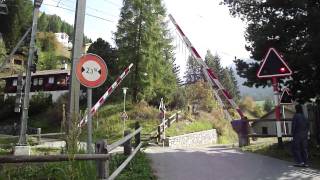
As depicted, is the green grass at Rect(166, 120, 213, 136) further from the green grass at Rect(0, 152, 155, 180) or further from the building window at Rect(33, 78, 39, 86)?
the building window at Rect(33, 78, 39, 86)

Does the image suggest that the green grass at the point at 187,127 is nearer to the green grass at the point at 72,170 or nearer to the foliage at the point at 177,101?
the foliage at the point at 177,101

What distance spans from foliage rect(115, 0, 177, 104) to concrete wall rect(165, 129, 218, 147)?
895 cm

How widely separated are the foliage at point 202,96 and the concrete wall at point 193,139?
964 centimetres

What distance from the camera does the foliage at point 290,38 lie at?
12.4 m

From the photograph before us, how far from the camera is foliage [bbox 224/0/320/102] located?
1245 cm

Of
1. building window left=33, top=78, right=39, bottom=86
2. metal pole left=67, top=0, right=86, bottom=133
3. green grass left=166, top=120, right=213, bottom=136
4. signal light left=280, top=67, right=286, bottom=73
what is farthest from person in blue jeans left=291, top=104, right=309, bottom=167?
building window left=33, top=78, right=39, bottom=86

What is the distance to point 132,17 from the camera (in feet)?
152

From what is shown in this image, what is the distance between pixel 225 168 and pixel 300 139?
223 centimetres

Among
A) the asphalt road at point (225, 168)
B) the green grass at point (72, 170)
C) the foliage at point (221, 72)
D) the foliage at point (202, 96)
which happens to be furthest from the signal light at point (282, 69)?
the foliage at point (221, 72)

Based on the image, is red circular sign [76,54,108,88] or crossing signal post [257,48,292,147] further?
crossing signal post [257,48,292,147]

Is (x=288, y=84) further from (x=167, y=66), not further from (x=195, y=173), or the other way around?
(x=167, y=66)

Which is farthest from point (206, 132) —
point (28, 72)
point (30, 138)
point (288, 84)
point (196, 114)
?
point (288, 84)

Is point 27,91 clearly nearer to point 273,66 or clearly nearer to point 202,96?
point 273,66

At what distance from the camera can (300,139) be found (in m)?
11.1
